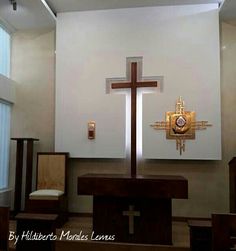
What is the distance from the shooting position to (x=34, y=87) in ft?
15.6

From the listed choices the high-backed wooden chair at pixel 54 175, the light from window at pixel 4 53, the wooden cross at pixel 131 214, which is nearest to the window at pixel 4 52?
the light from window at pixel 4 53

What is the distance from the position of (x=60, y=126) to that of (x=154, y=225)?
2.09 m

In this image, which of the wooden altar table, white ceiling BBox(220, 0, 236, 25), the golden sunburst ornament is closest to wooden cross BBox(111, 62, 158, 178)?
the golden sunburst ornament

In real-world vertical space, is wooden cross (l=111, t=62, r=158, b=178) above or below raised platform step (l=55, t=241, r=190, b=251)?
above

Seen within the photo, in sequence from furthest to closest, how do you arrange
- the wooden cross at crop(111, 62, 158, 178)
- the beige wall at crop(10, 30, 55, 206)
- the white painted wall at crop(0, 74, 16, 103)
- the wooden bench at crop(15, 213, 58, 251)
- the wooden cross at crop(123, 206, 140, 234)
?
the beige wall at crop(10, 30, 55, 206) → the white painted wall at crop(0, 74, 16, 103) → the wooden cross at crop(111, 62, 158, 178) → the wooden cross at crop(123, 206, 140, 234) → the wooden bench at crop(15, 213, 58, 251)

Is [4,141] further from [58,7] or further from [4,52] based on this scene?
[58,7]

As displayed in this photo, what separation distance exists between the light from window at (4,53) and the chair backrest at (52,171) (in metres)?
1.50

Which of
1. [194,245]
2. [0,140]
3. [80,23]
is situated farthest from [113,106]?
[194,245]

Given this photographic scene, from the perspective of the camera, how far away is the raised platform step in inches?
121

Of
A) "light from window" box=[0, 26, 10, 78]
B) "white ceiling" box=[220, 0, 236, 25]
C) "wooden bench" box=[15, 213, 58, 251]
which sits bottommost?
"wooden bench" box=[15, 213, 58, 251]

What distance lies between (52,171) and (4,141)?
0.97 m

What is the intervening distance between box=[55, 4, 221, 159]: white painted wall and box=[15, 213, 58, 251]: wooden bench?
1883 mm

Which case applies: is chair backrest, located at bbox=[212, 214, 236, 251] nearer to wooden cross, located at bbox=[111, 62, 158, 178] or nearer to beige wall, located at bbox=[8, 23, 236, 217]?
wooden cross, located at bbox=[111, 62, 158, 178]

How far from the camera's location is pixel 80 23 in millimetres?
4582
